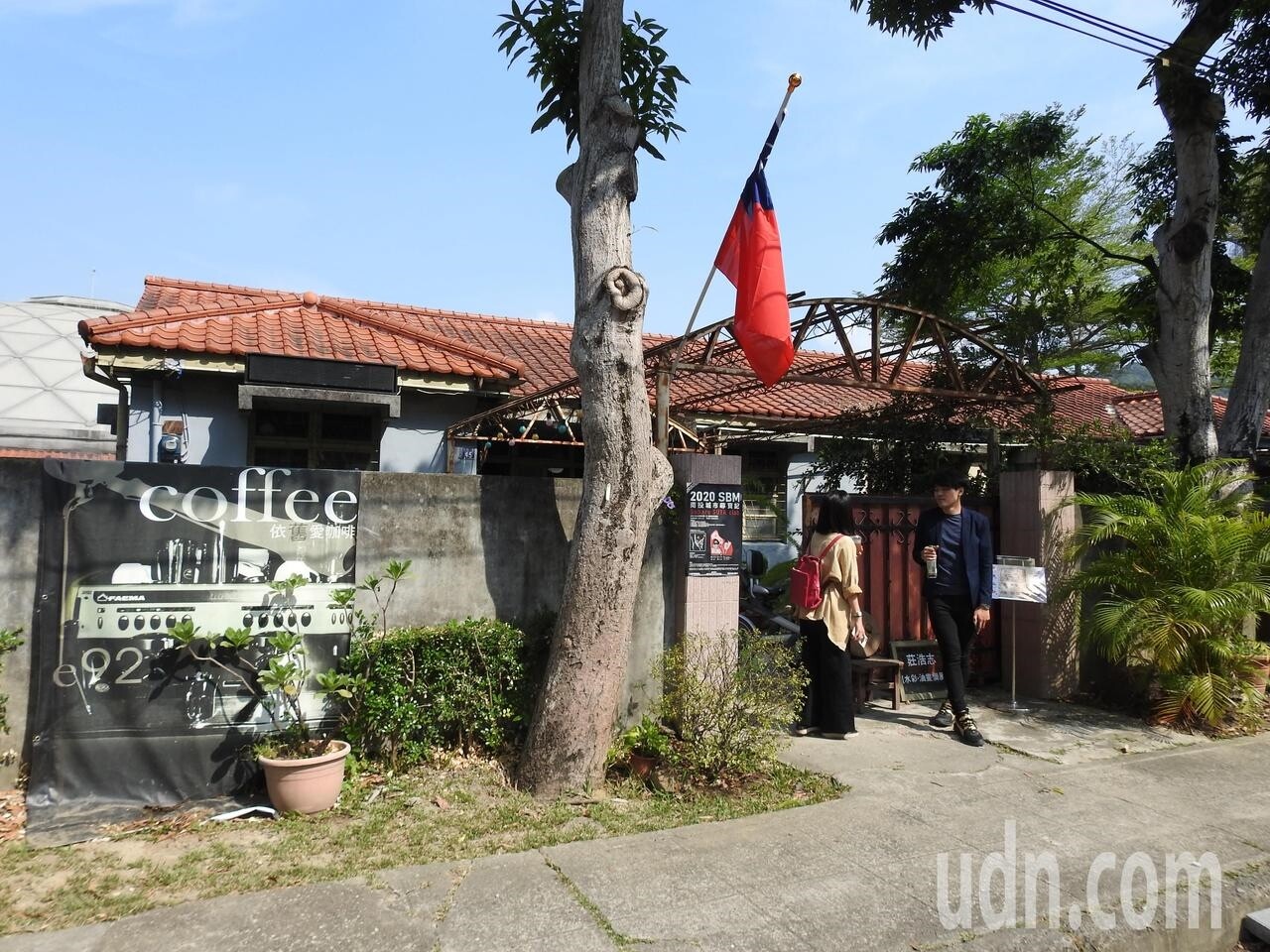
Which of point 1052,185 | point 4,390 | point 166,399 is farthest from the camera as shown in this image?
point 4,390

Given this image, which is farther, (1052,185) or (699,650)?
(1052,185)

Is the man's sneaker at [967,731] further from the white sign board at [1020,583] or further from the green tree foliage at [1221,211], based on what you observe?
the green tree foliage at [1221,211]

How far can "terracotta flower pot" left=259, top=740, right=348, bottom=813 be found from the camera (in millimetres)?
4773

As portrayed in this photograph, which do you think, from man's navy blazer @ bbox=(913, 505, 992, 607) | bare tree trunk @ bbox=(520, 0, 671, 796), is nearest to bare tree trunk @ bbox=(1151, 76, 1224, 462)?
man's navy blazer @ bbox=(913, 505, 992, 607)

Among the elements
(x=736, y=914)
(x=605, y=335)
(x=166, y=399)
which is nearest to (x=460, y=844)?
(x=736, y=914)

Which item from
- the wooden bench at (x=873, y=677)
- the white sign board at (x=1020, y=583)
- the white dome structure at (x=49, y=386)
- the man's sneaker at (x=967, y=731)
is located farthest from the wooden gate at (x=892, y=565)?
the white dome structure at (x=49, y=386)

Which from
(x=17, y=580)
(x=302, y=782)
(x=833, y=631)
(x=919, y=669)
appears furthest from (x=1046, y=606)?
(x=17, y=580)

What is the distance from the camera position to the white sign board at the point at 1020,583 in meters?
7.28

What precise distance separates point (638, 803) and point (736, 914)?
4.82 feet

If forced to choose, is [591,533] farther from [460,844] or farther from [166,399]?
[166,399]

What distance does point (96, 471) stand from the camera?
5.03 meters

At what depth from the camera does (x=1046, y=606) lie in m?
7.81

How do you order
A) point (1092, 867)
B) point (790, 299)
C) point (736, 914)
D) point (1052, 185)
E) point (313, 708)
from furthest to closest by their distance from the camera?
point (1052, 185), point (790, 299), point (313, 708), point (1092, 867), point (736, 914)

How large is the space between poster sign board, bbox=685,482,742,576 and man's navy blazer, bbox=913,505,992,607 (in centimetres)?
158
